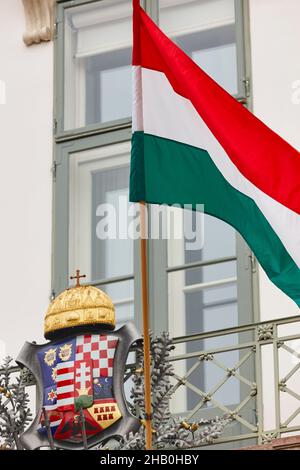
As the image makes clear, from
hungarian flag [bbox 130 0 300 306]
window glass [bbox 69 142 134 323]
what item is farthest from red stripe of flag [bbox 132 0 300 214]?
window glass [bbox 69 142 134 323]

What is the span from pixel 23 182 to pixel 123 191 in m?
0.85

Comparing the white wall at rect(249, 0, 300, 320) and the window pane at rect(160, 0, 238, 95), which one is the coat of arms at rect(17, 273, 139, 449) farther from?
the window pane at rect(160, 0, 238, 95)

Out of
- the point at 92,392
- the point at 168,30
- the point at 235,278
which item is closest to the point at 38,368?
the point at 92,392

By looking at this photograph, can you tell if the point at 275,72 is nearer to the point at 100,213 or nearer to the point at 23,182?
the point at 100,213

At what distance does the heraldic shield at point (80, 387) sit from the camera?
16.6m

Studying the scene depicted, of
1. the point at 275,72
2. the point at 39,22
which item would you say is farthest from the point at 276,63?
the point at 39,22

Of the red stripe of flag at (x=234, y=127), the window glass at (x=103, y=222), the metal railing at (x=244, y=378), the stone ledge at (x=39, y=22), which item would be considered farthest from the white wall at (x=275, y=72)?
the red stripe of flag at (x=234, y=127)

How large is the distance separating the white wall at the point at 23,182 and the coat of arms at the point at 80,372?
982 mm

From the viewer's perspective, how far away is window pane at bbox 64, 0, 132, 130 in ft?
62.3

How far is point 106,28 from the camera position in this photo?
19.2m

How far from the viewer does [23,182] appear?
18844mm

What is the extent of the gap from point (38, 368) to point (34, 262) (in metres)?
1.57
